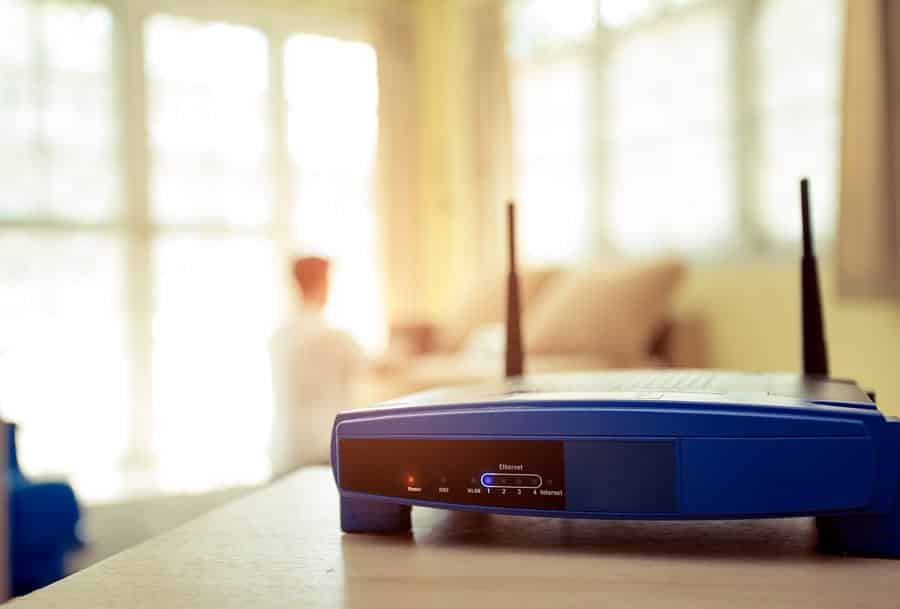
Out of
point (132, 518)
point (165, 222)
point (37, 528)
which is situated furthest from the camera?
point (165, 222)

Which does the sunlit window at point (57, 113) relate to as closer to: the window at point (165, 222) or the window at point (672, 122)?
the window at point (165, 222)

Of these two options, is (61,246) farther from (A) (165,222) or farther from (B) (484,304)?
(B) (484,304)

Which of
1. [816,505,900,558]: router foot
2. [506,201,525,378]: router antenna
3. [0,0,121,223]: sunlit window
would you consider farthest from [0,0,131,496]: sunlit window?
[816,505,900,558]: router foot

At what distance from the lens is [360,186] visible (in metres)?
5.18

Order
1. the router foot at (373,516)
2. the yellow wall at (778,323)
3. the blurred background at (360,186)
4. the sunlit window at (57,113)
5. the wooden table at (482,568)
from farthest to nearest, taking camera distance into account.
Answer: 1. the sunlit window at (57,113)
2. the blurred background at (360,186)
3. the yellow wall at (778,323)
4. the router foot at (373,516)
5. the wooden table at (482,568)

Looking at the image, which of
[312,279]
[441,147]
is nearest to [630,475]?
[312,279]

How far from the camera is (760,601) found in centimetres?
51

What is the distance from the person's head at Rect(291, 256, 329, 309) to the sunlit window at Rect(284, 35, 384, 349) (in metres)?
1.05

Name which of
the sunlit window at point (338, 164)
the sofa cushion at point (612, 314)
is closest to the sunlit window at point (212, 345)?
the sunlit window at point (338, 164)

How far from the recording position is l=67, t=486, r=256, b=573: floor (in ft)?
8.18

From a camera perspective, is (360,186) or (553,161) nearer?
(553,161)

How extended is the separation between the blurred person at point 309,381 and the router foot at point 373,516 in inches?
108

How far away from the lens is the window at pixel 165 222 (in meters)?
4.18

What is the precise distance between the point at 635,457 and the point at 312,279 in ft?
11.0
